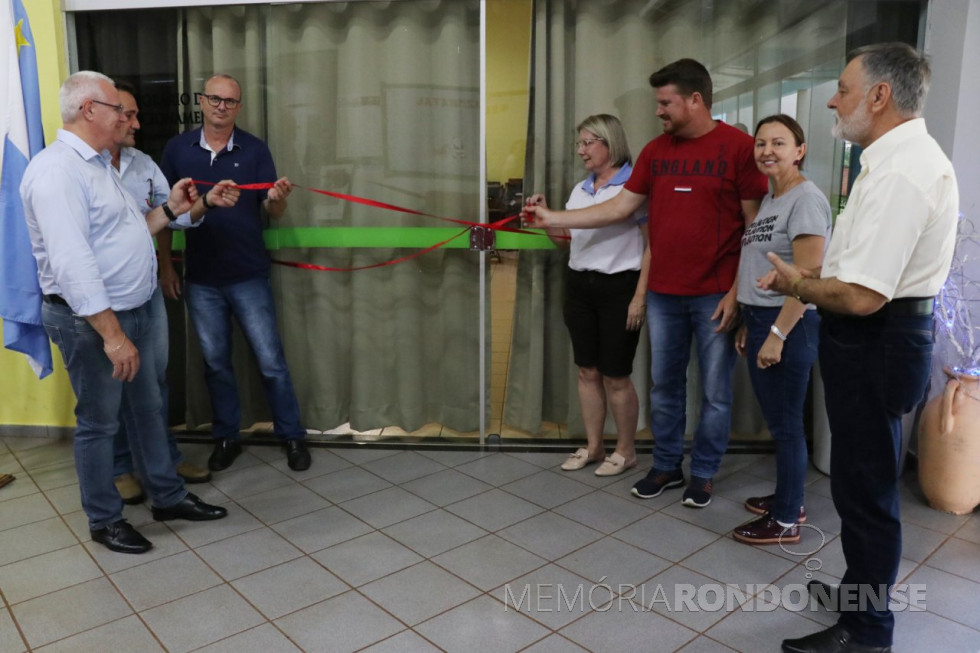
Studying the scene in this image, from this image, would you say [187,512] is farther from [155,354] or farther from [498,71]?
[498,71]

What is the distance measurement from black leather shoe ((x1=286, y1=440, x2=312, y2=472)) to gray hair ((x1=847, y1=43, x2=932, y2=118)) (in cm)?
280

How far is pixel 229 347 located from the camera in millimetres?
3584

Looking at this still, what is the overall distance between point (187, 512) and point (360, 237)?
1.53 metres

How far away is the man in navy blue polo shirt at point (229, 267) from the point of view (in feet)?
11.2

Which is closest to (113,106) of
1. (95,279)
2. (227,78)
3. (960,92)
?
(95,279)

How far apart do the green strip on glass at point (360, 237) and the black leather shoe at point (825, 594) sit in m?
2.03

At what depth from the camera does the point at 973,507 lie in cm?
309

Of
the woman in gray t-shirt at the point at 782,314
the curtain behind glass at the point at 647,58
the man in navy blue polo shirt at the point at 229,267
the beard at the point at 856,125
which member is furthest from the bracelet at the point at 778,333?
the man in navy blue polo shirt at the point at 229,267

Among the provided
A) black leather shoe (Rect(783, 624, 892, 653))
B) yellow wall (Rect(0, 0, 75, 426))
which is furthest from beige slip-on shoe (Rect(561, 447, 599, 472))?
yellow wall (Rect(0, 0, 75, 426))

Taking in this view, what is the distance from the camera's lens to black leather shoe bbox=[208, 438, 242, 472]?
3.56 meters

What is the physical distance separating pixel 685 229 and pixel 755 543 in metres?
1.24

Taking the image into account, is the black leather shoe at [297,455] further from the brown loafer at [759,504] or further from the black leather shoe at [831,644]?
the black leather shoe at [831,644]

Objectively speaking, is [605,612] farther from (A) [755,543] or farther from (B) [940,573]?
(B) [940,573]

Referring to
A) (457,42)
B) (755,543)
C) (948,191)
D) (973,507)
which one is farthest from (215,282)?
(973,507)
